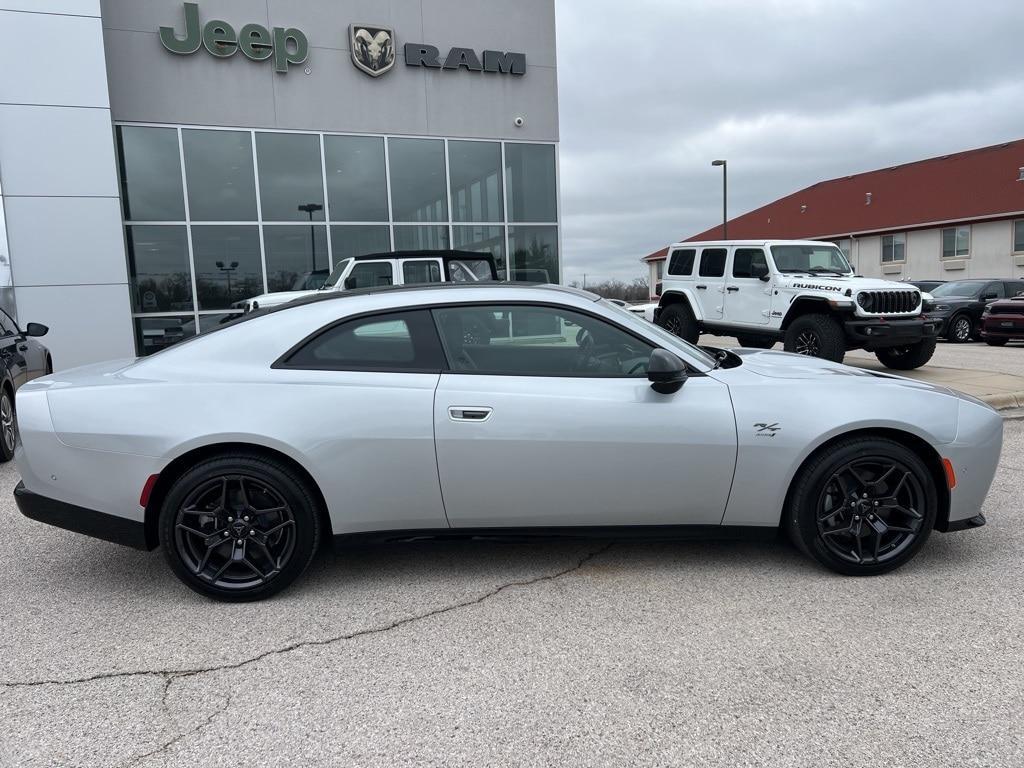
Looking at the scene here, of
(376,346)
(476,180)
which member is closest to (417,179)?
(476,180)

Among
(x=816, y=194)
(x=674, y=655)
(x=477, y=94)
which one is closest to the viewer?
(x=674, y=655)

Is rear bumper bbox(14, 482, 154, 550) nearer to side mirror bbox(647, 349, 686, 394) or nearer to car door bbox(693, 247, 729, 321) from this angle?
side mirror bbox(647, 349, 686, 394)

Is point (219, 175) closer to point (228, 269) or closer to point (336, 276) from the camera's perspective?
point (228, 269)

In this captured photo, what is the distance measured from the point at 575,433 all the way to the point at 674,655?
1051mm

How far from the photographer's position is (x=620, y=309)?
3846 millimetres

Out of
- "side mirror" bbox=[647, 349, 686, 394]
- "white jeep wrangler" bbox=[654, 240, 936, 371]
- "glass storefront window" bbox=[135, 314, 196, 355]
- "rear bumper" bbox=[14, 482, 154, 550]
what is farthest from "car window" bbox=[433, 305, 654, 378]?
"glass storefront window" bbox=[135, 314, 196, 355]

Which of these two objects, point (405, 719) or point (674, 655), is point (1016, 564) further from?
point (405, 719)

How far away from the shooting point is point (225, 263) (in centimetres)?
1464

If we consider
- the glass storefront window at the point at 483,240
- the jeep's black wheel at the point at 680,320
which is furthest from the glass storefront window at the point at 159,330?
the jeep's black wheel at the point at 680,320

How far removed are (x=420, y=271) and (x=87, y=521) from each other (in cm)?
848

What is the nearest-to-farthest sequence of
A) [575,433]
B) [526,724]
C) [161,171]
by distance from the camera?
1. [526,724]
2. [575,433]
3. [161,171]

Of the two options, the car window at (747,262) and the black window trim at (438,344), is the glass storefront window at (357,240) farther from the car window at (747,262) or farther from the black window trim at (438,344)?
the black window trim at (438,344)

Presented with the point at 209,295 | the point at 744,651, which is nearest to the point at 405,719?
the point at 744,651

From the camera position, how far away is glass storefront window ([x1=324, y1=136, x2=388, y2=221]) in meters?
15.4
